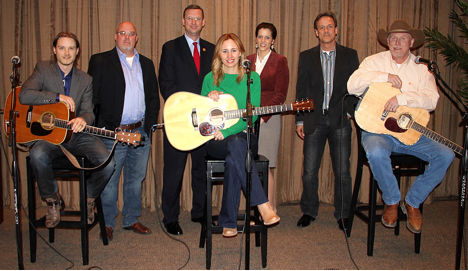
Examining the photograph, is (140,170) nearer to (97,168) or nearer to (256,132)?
(97,168)

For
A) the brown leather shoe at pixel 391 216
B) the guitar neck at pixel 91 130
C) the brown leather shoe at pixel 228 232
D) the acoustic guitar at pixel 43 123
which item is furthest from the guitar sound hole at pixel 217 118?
the brown leather shoe at pixel 391 216

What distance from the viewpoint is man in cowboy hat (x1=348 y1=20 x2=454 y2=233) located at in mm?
2846

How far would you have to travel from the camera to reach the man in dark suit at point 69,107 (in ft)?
9.06

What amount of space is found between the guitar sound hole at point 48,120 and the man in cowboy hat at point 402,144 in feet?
8.49

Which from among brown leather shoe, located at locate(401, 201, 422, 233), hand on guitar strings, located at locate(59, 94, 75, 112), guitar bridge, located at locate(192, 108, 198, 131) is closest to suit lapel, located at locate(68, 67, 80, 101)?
hand on guitar strings, located at locate(59, 94, 75, 112)

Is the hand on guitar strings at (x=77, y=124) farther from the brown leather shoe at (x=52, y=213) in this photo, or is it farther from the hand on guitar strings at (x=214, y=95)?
the hand on guitar strings at (x=214, y=95)

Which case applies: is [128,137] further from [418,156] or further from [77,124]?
[418,156]

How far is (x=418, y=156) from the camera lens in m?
2.96

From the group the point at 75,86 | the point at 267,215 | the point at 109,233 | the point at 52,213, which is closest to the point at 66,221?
the point at 52,213

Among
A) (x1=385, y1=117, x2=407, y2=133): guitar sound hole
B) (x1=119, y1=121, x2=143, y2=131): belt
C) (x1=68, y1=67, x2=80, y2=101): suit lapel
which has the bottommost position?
(x1=119, y1=121, x2=143, y2=131): belt

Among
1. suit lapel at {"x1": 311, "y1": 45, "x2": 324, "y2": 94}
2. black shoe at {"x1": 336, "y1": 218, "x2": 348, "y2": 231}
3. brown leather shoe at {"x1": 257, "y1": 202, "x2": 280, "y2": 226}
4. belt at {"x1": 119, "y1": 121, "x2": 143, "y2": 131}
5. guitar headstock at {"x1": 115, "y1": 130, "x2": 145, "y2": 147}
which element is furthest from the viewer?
suit lapel at {"x1": 311, "y1": 45, "x2": 324, "y2": 94}

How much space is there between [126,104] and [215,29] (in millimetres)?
1432

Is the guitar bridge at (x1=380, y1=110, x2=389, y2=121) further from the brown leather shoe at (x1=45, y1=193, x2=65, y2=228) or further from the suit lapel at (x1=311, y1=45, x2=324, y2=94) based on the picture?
the brown leather shoe at (x1=45, y1=193, x2=65, y2=228)

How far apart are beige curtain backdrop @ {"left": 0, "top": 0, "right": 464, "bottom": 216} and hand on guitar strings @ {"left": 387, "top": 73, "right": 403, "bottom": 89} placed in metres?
1.39
